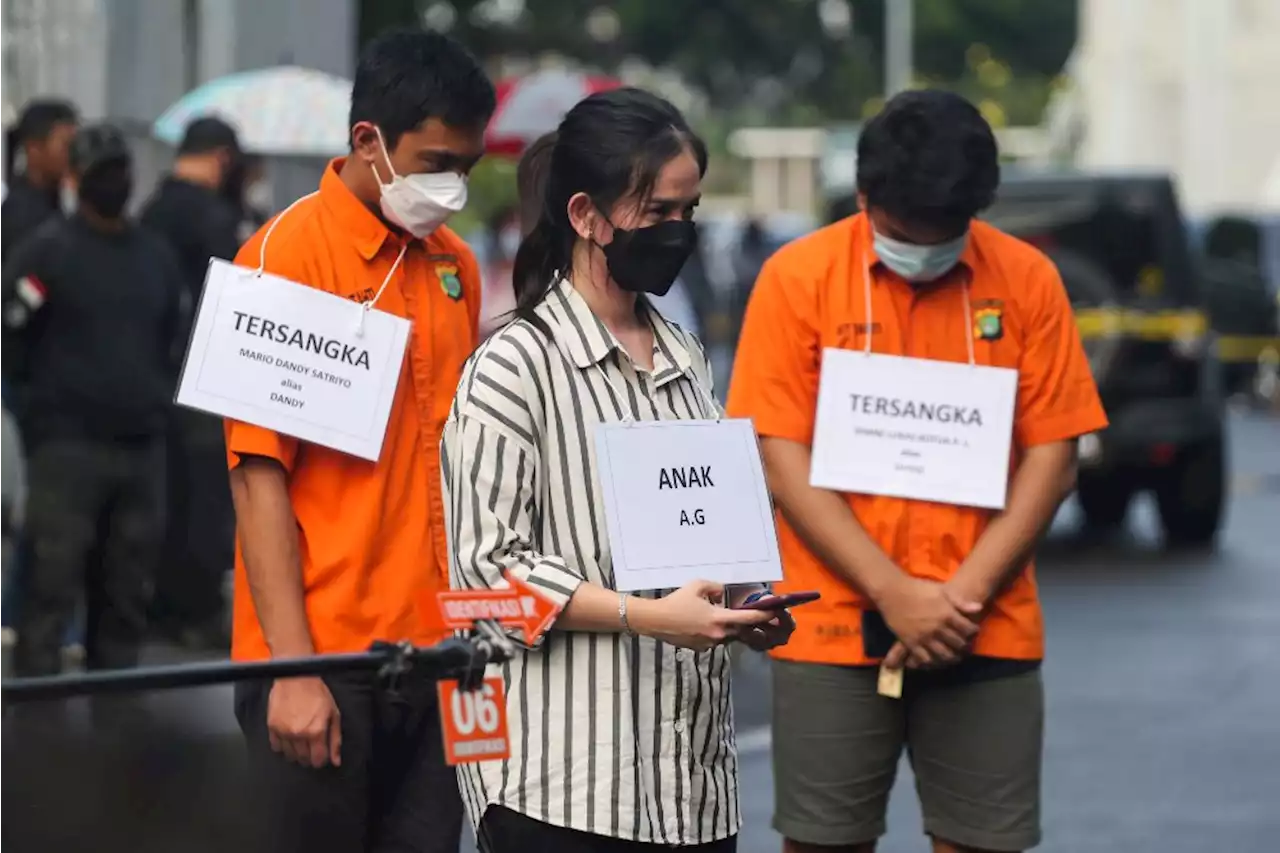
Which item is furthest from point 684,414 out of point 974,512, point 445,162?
point 974,512

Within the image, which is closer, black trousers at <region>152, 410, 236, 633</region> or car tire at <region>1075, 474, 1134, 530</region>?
black trousers at <region>152, 410, 236, 633</region>

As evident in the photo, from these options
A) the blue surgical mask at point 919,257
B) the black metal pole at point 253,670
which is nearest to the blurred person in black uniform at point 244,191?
the blue surgical mask at point 919,257

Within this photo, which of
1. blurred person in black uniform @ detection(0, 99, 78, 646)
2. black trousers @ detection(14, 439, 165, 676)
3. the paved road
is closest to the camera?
the paved road

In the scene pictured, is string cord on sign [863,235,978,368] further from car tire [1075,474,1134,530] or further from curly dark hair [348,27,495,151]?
car tire [1075,474,1134,530]

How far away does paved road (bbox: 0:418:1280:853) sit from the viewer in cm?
356

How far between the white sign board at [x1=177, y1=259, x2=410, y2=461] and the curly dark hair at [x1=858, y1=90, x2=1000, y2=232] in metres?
1.07

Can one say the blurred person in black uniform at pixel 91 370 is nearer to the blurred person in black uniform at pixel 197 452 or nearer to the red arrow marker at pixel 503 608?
the blurred person in black uniform at pixel 197 452

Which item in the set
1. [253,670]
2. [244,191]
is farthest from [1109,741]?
[253,670]

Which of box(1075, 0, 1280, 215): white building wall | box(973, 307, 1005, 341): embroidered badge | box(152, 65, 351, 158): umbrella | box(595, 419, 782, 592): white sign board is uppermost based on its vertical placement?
box(1075, 0, 1280, 215): white building wall

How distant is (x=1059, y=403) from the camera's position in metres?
5.17

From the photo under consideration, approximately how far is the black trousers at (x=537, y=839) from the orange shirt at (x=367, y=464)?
0.56 metres

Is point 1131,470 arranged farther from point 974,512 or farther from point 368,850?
point 368,850

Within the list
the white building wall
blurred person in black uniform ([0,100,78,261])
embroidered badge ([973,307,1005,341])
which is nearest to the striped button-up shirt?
embroidered badge ([973,307,1005,341])

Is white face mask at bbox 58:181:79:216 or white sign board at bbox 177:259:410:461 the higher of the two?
white face mask at bbox 58:181:79:216
